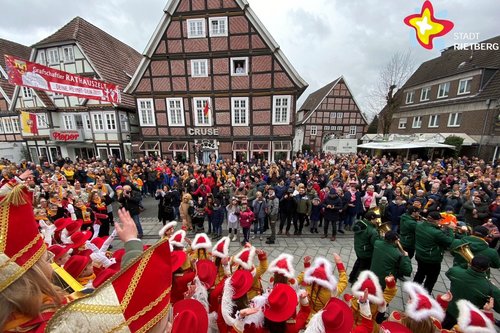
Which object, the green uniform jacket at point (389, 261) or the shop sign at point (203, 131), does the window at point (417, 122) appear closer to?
the shop sign at point (203, 131)

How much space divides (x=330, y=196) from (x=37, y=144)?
27.1 m

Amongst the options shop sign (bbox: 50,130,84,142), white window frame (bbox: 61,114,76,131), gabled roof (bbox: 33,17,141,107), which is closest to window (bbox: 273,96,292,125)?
gabled roof (bbox: 33,17,141,107)

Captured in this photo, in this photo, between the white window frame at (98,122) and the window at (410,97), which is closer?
the white window frame at (98,122)

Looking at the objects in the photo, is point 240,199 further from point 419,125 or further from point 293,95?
point 419,125

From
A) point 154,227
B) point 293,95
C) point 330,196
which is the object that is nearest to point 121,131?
point 154,227

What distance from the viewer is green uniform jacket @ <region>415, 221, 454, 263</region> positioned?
4.02m

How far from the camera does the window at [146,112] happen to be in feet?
54.5

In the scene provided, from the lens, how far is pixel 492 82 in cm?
1833

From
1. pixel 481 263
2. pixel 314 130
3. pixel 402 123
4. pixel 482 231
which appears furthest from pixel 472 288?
pixel 402 123

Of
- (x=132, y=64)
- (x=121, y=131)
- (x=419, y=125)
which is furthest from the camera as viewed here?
(x=419, y=125)

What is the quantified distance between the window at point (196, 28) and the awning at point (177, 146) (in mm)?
7962

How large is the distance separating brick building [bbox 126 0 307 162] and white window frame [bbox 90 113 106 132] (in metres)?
3.73

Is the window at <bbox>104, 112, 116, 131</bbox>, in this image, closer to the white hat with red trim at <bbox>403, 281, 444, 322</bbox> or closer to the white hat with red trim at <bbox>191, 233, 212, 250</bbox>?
the white hat with red trim at <bbox>191, 233, 212, 250</bbox>

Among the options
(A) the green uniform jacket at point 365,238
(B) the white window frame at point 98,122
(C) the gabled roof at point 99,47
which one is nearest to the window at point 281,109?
(A) the green uniform jacket at point 365,238
